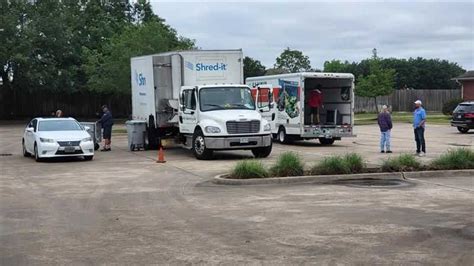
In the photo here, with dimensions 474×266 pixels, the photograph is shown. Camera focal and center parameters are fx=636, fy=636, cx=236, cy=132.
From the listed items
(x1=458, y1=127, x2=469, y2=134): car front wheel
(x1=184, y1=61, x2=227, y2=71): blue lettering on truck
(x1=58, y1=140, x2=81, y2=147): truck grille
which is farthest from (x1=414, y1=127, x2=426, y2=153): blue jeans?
(x1=458, y1=127, x2=469, y2=134): car front wheel

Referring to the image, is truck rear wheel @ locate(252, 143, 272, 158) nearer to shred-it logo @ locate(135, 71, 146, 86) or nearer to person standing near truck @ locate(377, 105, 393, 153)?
person standing near truck @ locate(377, 105, 393, 153)

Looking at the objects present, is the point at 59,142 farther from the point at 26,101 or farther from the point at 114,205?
the point at 26,101

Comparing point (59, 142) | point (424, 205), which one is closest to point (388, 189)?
point (424, 205)

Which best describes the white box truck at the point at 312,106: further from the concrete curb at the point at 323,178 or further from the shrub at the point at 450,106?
the shrub at the point at 450,106

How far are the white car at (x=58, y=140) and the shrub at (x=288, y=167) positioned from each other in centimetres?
740

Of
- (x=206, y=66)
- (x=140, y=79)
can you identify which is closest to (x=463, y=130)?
(x=206, y=66)

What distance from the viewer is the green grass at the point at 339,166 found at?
1462cm

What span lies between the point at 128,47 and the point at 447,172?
28.5 m

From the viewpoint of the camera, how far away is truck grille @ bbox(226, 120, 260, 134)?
63.0 feet

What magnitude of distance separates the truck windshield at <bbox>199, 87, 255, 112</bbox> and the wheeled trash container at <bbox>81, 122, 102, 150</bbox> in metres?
4.60

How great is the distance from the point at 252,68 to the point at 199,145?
49.8 m

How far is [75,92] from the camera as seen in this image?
176 feet

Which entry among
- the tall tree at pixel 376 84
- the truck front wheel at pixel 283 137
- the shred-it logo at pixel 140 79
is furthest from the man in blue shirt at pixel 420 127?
the tall tree at pixel 376 84

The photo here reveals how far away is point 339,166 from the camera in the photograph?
14656 millimetres
